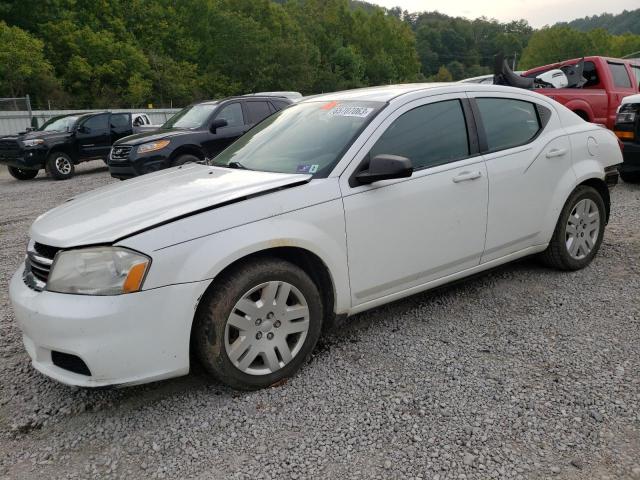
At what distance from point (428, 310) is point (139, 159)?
701cm

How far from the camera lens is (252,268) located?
274cm

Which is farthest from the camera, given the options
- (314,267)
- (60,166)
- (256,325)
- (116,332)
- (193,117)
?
(60,166)

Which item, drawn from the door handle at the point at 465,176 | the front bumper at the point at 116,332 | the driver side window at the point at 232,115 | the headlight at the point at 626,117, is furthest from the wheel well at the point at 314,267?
the driver side window at the point at 232,115

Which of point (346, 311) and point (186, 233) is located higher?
point (186, 233)

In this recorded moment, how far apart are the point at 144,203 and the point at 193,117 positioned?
7.75m

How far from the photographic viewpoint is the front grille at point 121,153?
9528mm

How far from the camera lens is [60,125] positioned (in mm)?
14094

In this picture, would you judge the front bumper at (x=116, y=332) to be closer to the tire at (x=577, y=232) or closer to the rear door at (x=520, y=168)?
the rear door at (x=520, y=168)

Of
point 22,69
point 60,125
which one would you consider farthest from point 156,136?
point 22,69

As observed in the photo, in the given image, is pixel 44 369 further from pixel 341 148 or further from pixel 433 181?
pixel 433 181

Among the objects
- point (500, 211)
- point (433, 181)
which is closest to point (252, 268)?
point (433, 181)

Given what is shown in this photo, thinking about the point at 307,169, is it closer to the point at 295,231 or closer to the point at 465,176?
the point at 295,231

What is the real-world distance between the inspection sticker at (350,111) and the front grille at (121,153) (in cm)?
689

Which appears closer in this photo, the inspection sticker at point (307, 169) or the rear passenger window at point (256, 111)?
the inspection sticker at point (307, 169)
